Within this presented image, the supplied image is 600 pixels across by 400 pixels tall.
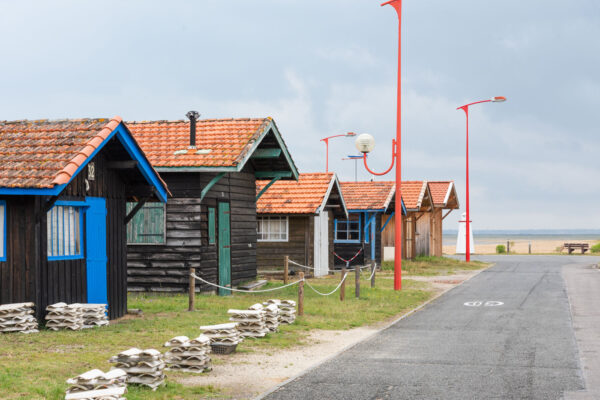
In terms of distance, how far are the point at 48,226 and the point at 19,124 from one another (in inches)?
110

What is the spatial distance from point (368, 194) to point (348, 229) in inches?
74.4

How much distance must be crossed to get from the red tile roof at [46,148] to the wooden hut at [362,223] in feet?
67.7

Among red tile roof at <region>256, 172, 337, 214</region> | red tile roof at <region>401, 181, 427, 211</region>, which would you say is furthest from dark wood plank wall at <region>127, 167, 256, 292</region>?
red tile roof at <region>401, 181, 427, 211</region>

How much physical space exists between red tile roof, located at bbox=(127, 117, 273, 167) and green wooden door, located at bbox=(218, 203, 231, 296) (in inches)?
75.3

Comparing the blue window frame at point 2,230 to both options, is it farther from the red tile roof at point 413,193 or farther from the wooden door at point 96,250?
the red tile roof at point 413,193

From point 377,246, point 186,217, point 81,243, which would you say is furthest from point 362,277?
point 81,243

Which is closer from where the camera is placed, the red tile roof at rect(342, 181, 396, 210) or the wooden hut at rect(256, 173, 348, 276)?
the wooden hut at rect(256, 173, 348, 276)

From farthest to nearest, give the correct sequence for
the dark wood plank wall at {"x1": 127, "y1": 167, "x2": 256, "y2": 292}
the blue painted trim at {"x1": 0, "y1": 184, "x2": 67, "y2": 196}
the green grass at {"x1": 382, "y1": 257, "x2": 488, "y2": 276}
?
1. the green grass at {"x1": 382, "y1": 257, "x2": 488, "y2": 276}
2. the dark wood plank wall at {"x1": 127, "y1": 167, "x2": 256, "y2": 292}
3. the blue painted trim at {"x1": 0, "y1": 184, "x2": 67, "y2": 196}

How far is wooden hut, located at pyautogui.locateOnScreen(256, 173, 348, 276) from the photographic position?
28266mm

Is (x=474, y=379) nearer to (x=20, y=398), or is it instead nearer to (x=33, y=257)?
(x=20, y=398)

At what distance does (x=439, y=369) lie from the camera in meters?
10.1

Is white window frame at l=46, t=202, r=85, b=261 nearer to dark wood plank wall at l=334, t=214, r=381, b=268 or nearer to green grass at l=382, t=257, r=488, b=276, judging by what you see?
green grass at l=382, t=257, r=488, b=276

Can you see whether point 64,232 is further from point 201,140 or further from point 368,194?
point 368,194

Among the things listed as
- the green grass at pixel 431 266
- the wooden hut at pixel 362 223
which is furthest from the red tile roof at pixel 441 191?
the wooden hut at pixel 362 223
